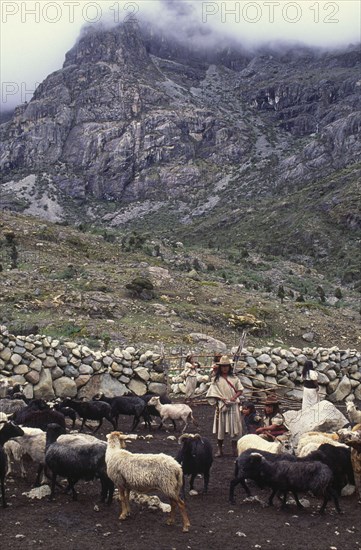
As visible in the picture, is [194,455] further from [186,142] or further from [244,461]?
[186,142]

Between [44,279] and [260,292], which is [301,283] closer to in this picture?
[260,292]

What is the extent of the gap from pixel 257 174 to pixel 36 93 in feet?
266

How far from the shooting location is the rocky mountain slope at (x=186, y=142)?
3752 inches

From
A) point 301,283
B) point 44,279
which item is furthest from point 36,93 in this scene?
point 44,279

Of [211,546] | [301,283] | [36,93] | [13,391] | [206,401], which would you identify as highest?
[36,93]

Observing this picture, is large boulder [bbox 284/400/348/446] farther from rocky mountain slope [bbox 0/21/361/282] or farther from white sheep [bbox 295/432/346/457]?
rocky mountain slope [bbox 0/21/361/282]

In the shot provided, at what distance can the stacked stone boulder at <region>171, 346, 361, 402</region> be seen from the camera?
60.5ft

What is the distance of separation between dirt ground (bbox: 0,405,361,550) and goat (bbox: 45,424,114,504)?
10.4 inches

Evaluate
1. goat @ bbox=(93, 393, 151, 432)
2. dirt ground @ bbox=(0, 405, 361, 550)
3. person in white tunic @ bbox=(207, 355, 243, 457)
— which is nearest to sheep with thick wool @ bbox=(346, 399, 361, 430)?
person in white tunic @ bbox=(207, 355, 243, 457)

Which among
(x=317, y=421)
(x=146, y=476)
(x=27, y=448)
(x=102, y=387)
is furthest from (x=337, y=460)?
(x=102, y=387)

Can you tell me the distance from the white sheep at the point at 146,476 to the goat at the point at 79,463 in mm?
387

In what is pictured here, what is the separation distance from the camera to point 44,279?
28.0 metres

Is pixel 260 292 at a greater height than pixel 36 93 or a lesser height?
lesser

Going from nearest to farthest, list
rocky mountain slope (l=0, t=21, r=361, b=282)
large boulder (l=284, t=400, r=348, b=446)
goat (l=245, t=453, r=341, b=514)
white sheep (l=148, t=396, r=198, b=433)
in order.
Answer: goat (l=245, t=453, r=341, b=514) → large boulder (l=284, t=400, r=348, b=446) → white sheep (l=148, t=396, r=198, b=433) → rocky mountain slope (l=0, t=21, r=361, b=282)
